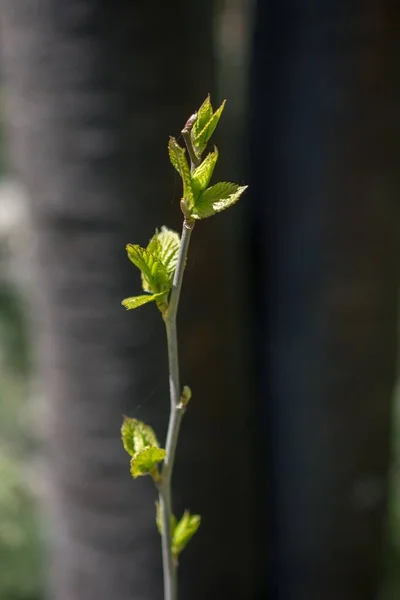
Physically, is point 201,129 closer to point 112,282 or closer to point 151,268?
point 151,268

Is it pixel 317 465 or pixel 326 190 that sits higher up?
pixel 326 190

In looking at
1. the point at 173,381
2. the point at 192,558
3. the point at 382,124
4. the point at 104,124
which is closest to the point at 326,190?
the point at 382,124

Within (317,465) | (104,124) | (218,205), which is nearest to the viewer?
(218,205)

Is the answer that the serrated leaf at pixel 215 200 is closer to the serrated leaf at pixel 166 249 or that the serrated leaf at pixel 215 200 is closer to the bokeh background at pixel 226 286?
the serrated leaf at pixel 166 249

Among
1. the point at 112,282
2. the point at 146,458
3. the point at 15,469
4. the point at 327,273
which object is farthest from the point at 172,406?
the point at 15,469

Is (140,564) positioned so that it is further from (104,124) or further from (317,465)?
(104,124)

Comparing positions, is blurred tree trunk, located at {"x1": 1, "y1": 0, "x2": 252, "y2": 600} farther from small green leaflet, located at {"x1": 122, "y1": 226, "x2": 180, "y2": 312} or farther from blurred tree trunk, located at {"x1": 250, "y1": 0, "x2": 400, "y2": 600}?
small green leaflet, located at {"x1": 122, "y1": 226, "x2": 180, "y2": 312}

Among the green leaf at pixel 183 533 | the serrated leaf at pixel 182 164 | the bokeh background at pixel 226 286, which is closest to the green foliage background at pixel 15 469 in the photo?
the bokeh background at pixel 226 286

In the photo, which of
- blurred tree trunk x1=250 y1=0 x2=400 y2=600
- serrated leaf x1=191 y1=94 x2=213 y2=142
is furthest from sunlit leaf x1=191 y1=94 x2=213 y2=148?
blurred tree trunk x1=250 y1=0 x2=400 y2=600
